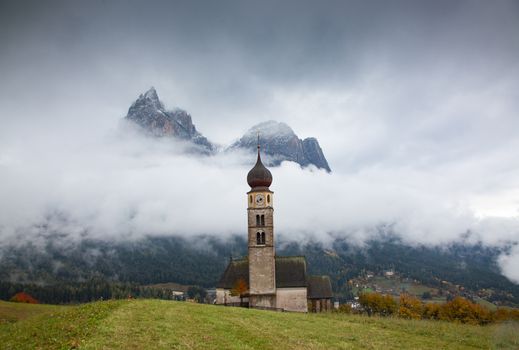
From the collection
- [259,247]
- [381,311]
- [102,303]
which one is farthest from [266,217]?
[381,311]

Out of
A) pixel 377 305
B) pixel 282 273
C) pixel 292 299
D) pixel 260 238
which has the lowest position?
pixel 377 305

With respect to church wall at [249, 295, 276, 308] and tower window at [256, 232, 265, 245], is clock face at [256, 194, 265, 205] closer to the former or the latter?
tower window at [256, 232, 265, 245]

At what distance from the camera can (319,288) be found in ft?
252

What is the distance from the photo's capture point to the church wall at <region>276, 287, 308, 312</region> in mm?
72562

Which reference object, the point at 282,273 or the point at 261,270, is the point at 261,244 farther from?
the point at 282,273

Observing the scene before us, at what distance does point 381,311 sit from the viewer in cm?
11088

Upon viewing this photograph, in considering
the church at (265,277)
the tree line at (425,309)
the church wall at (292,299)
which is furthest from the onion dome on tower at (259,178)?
the tree line at (425,309)

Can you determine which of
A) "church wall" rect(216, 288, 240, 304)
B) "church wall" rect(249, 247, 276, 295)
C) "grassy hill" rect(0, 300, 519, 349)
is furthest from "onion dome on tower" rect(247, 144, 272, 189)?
"grassy hill" rect(0, 300, 519, 349)

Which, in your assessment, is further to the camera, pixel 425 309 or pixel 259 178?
pixel 425 309

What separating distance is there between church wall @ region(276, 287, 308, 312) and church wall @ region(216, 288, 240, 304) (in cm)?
718

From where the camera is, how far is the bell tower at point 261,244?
72875 mm

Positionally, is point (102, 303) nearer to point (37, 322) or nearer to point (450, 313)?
point (37, 322)

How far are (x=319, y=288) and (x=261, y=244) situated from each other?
13.1m

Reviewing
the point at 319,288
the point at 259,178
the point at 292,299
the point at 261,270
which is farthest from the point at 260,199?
the point at 319,288
